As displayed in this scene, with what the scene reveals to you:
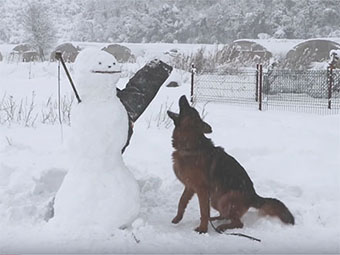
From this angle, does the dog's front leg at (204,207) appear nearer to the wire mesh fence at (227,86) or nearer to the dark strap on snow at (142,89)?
the dark strap on snow at (142,89)

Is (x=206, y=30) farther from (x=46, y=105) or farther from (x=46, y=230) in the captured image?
(x=46, y=230)

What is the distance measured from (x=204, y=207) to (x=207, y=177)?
9.4 inches

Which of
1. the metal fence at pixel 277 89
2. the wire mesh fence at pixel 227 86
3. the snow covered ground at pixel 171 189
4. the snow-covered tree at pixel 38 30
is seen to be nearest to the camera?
the snow covered ground at pixel 171 189

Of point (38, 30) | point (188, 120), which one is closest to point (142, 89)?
point (188, 120)

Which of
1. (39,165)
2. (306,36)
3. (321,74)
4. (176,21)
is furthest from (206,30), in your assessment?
(39,165)

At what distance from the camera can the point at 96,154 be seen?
3447 mm

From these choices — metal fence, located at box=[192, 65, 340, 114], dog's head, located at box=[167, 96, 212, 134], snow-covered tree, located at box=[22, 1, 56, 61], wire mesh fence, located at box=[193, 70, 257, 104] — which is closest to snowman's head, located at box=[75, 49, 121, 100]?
dog's head, located at box=[167, 96, 212, 134]

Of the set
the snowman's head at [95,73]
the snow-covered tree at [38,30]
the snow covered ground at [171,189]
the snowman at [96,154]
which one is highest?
the snow-covered tree at [38,30]

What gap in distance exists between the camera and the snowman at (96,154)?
3.40 meters

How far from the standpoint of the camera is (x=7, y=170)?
473 centimetres

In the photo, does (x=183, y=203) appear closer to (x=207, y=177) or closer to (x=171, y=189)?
(x=207, y=177)

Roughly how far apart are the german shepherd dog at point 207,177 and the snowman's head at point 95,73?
22.3 inches

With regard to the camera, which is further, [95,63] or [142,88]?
[142,88]

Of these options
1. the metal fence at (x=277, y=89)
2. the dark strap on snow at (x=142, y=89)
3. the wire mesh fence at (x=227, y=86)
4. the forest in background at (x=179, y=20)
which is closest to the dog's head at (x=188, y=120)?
the dark strap on snow at (x=142, y=89)
